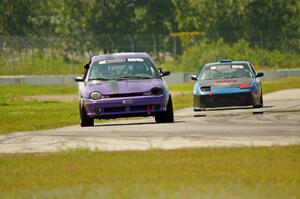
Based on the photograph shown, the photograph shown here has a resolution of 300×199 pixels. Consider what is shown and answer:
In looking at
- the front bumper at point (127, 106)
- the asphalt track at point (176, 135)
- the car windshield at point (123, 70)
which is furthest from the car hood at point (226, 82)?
the front bumper at point (127, 106)

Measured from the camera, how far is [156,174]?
1408 cm

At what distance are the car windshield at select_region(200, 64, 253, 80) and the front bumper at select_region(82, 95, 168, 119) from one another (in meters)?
7.14

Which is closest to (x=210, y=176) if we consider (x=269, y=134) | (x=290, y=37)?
(x=269, y=134)

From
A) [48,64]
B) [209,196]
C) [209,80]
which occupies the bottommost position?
[48,64]

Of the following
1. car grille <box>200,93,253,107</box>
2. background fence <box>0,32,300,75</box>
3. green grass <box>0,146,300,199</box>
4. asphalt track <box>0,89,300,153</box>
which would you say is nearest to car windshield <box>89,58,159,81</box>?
asphalt track <box>0,89,300,153</box>

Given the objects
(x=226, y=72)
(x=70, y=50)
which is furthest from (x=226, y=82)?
(x=70, y=50)

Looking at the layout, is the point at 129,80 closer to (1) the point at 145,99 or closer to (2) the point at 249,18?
(1) the point at 145,99

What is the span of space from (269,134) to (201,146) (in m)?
2.45

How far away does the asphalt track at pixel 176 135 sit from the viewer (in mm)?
18578

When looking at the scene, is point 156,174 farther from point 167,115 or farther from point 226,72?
point 226,72

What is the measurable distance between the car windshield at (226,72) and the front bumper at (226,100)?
3.36ft

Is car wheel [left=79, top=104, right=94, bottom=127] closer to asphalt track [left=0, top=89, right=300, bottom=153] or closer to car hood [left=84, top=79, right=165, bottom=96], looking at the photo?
asphalt track [left=0, top=89, right=300, bottom=153]

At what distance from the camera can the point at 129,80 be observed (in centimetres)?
2494

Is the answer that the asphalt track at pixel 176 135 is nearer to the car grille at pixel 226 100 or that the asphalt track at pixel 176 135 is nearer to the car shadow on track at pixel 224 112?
the car shadow on track at pixel 224 112
